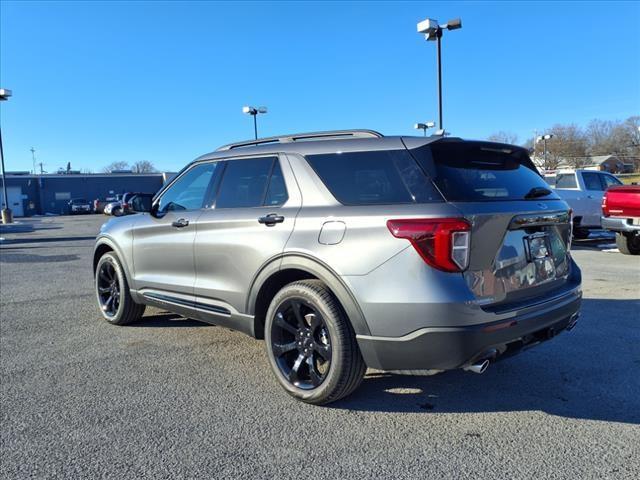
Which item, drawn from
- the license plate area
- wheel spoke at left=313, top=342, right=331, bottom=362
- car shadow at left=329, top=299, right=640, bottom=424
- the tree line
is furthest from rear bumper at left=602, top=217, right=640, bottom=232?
the tree line

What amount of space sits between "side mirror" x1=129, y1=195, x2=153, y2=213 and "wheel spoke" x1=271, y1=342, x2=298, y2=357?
90.2 inches

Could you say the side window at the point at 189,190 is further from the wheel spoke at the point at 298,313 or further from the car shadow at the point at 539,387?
the car shadow at the point at 539,387

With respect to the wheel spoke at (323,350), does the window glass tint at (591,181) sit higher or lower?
higher

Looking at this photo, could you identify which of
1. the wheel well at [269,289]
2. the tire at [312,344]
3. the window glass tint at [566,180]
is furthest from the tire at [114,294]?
the window glass tint at [566,180]

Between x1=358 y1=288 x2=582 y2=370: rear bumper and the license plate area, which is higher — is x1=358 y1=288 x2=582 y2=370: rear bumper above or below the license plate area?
below

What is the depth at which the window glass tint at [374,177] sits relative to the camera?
321 cm

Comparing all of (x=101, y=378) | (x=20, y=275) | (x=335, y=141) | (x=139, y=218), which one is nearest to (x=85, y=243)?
(x=20, y=275)

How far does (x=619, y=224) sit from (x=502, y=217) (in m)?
8.69

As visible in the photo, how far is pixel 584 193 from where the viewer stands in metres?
13.7

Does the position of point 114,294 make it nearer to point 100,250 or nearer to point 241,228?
point 100,250

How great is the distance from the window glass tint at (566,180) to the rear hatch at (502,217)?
1156 centimetres

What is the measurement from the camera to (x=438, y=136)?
3.38 metres

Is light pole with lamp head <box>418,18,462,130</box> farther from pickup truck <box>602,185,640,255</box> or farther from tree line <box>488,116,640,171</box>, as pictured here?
tree line <box>488,116,640,171</box>

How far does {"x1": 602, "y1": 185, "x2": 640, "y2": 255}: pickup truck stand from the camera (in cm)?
1008
